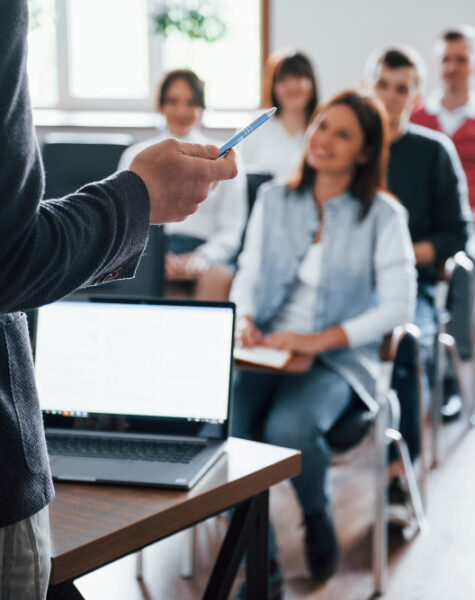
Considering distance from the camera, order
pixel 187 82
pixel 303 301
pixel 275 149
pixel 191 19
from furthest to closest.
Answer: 1. pixel 191 19
2. pixel 275 149
3. pixel 187 82
4. pixel 303 301

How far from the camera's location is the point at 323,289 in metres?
2.33

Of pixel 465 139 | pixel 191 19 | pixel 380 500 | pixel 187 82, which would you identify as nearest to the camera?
pixel 380 500

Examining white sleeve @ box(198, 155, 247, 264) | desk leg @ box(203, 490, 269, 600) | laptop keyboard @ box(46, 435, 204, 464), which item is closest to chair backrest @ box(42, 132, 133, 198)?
white sleeve @ box(198, 155, 247, 264)

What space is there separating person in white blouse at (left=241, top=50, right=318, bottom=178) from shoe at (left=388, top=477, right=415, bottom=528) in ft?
6.21

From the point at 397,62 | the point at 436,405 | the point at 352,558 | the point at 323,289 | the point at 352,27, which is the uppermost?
the point at 352,27

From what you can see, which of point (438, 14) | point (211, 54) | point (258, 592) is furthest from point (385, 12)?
point (258, 592)

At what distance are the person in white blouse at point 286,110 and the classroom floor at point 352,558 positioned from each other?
1.80 m

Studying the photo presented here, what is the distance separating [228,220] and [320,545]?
1.65m

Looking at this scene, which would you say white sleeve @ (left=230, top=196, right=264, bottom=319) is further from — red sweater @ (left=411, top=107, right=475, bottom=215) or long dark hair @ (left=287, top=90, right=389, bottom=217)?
red sweater @ (left=411, top=107, right=475, bottom=215)

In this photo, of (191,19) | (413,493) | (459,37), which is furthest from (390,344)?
(191,19)

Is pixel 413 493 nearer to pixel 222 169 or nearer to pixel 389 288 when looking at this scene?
pixel 389 288

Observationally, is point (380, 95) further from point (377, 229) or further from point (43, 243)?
point (43, 243)

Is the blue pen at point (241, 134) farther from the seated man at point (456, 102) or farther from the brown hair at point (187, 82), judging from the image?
the seated man at point (456, 102)

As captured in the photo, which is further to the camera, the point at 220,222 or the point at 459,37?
the point at 459,37
